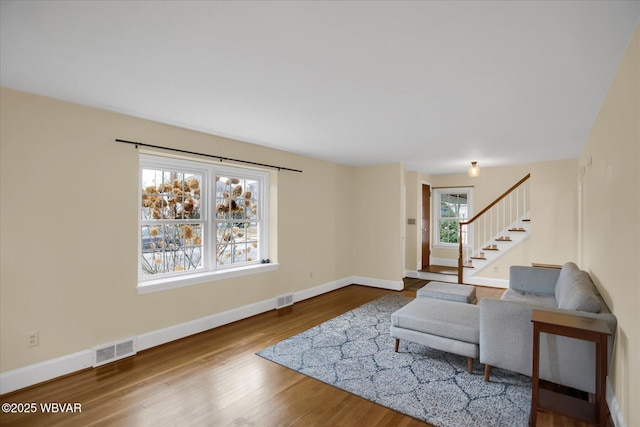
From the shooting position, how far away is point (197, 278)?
3.80 m

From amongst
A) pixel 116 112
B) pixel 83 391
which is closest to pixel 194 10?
pixel 116 112

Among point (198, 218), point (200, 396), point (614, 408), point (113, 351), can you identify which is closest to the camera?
point (614, 408)

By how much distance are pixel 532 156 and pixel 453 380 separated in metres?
4.38

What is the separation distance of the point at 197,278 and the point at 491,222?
20.0 ft

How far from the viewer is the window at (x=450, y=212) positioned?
7.80 m

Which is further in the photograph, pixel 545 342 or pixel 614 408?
pixel 545 342

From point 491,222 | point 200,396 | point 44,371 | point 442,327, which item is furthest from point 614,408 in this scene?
point 491,222

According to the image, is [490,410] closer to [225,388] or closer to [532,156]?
[225,388]

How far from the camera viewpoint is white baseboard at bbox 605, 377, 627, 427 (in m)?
1.98

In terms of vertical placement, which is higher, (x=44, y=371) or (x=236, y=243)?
(x=236, y=243)

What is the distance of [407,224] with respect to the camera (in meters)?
7.37

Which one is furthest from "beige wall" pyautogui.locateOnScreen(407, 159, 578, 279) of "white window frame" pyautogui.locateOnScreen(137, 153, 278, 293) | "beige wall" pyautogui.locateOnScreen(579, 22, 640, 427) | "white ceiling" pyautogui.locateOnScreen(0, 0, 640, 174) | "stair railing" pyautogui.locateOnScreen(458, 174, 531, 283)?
"white window frame" pyautogui.locateOnScreen(137, 153, 278, 293)

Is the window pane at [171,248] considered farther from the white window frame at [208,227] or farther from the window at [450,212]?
the window at [450,212]

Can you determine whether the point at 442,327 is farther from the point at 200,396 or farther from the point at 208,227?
the point at 208,227
